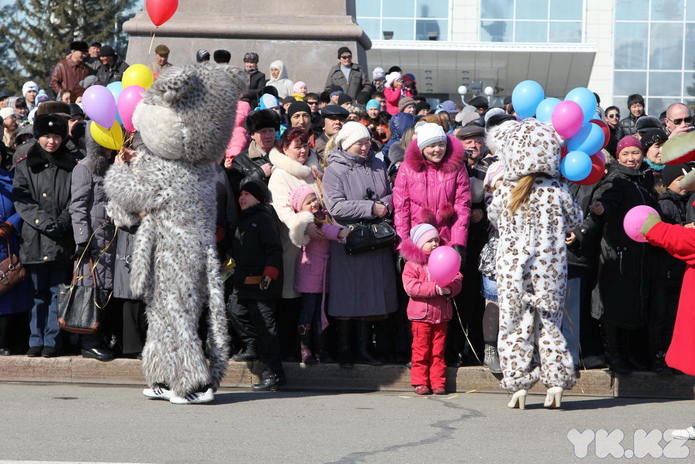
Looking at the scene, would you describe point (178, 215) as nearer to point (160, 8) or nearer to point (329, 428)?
point (329, 428)

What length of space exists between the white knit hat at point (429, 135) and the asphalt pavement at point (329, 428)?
2102mm

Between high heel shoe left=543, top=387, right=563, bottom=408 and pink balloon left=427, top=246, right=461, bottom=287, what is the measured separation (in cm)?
117

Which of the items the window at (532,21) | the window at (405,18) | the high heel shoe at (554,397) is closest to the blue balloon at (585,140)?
the high heel shoe at (554,397)

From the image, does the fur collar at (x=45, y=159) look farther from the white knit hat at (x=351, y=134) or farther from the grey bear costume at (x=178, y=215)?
the white knit hat at (x=351, y=134)

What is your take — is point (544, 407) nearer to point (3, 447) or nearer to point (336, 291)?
point (336, 291)

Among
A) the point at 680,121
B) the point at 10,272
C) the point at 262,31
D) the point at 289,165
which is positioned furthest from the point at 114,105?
the point at 262,31

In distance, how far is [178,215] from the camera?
8094 millimetres

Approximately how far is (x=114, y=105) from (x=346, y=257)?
232 cm

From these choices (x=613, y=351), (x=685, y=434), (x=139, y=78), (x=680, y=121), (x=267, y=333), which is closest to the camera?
(x=685, y=434)

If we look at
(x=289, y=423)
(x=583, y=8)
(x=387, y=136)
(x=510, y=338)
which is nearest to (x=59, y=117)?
(x=289, y=423)

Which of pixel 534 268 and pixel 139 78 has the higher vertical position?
pixel 139 78

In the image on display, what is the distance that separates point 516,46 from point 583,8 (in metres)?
4.93

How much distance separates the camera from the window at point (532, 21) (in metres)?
38.2

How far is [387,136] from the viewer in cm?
1402
